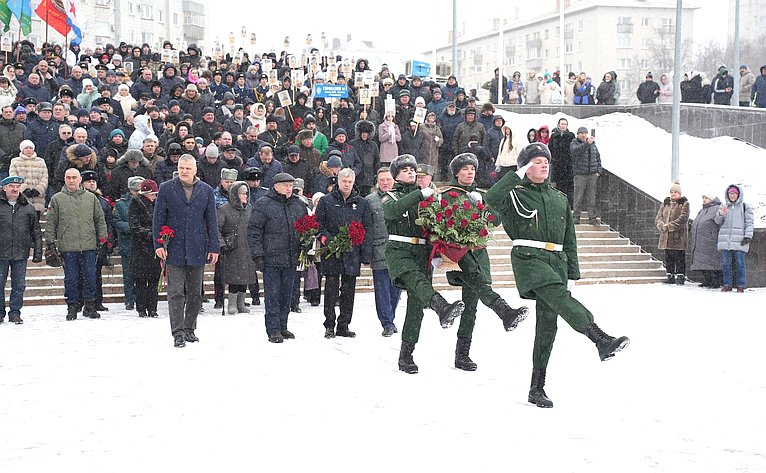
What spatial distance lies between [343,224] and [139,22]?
8484 centimetres

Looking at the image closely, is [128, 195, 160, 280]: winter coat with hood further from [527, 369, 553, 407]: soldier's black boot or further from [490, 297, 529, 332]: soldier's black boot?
[527, 369, 553, 407]: soldier's black boot

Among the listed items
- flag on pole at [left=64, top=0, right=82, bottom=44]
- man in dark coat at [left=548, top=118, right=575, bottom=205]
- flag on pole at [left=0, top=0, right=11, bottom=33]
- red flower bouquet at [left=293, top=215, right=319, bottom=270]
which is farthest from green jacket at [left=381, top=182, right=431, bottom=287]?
flag on pole at [left=0, top=0, right=11, bottom=33]

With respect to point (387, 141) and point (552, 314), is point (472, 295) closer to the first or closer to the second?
point (552, 314)

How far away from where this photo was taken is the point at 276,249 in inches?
449

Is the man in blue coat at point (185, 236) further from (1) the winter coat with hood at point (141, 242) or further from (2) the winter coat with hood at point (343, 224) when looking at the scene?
(1) the winter coat with hood at point (141, 242)

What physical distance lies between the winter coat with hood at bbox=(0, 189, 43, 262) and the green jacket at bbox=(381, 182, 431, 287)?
6179 millimetres

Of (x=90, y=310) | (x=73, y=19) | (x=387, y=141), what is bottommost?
(x=90, y=310)

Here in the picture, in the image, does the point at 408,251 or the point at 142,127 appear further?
the point at 142,127

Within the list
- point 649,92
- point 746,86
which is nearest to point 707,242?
point 649,92

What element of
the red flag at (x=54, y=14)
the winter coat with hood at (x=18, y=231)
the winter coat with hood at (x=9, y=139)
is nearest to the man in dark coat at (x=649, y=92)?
the red flag at (x=54, y=14)

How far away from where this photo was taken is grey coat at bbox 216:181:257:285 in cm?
1416

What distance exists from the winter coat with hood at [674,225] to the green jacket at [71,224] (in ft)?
33.6

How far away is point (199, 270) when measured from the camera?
36.4 feet

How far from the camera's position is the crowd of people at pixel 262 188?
29.1 feet
